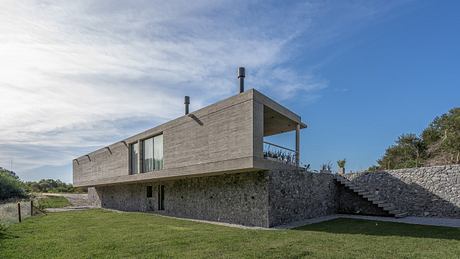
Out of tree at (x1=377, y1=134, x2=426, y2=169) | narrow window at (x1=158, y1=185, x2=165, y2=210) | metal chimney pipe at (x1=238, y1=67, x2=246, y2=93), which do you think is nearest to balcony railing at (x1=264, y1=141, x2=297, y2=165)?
metal chimney pipe at (x1=238, y1=67, x2=246, y2=93)

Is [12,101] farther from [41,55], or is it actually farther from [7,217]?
[7,217]

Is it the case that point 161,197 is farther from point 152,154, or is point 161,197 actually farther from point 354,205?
point 354,205

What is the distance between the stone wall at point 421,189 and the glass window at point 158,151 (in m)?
10.3

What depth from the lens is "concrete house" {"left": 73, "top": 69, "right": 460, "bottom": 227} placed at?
12055 millimetres

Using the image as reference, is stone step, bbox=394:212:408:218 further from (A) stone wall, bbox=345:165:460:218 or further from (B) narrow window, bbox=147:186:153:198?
(B) narrow window, bbox=147:186:153:198

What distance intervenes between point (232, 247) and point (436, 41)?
1304 centimetres

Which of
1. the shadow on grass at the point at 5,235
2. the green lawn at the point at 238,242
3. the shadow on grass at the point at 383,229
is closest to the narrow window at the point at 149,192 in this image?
the green lawn at the point at 238,242

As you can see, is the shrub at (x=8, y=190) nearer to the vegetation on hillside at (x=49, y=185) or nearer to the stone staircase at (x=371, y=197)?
the vegetation on hillside at (x=49, y=185)

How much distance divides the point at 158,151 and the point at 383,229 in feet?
36.9

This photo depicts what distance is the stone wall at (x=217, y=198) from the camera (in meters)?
12.5

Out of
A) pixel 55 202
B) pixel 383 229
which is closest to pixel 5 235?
pixel 383 229

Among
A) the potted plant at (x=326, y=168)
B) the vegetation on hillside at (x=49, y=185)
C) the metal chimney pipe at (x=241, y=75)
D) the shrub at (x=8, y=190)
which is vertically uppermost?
the metal chimney pipe at (x=241, y=75)

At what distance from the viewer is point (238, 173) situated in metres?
13.5

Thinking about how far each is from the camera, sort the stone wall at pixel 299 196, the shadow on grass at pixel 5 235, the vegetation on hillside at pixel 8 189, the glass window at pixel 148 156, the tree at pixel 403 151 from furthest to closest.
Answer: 1. the tree at pixel 403 151
2. the vegetation on hillside at pixel 8 189
3. the glass window at pixel 148 156
4. the stone wall at pixel 299 196
5. the shadow on grass at pixel 5 235
